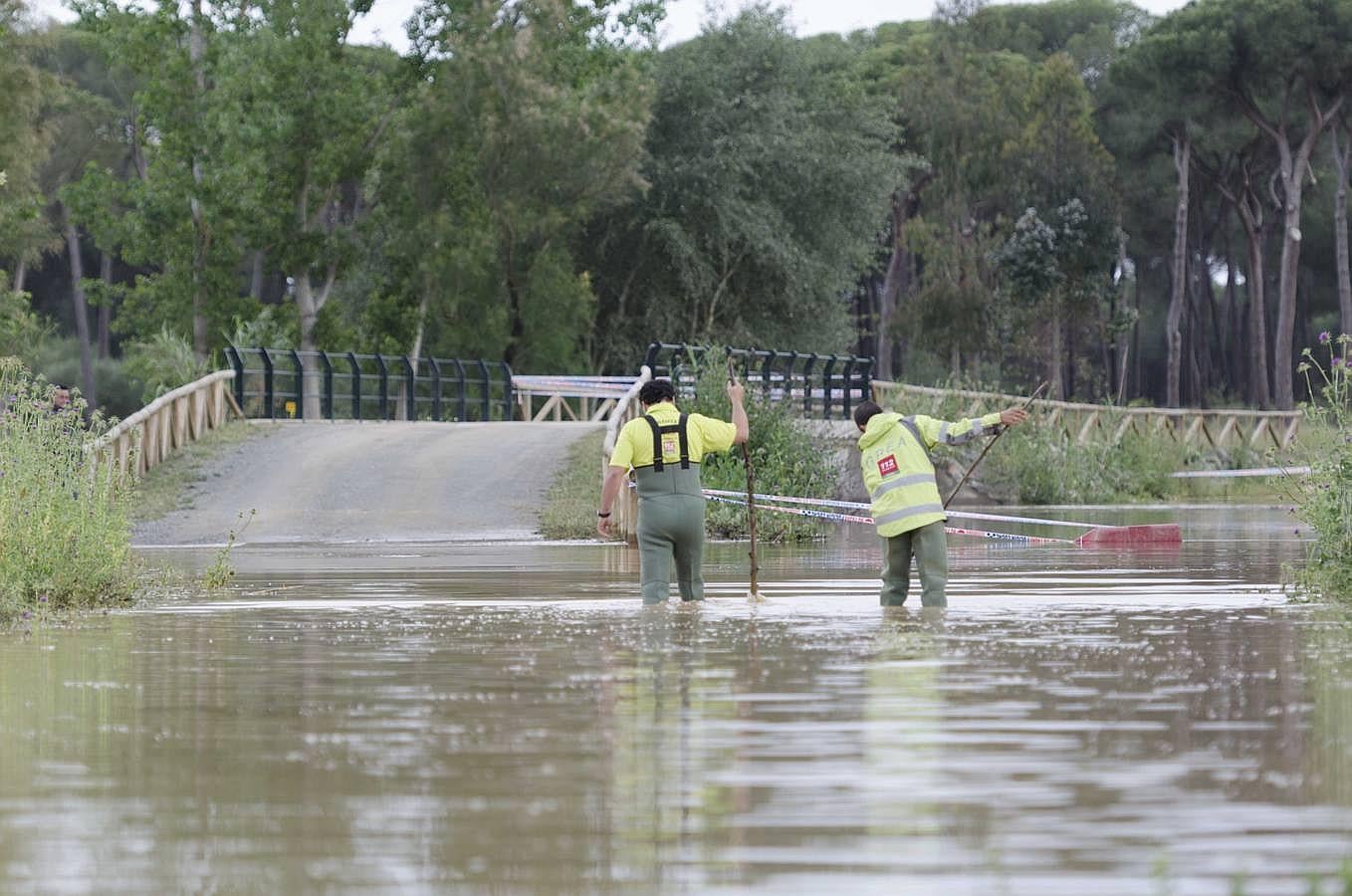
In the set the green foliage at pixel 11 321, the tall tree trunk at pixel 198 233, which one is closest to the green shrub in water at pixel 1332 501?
the green foliage at pixel 11 321

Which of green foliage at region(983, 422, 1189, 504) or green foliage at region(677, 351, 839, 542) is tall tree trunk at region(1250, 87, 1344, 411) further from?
green foliage at region(677, 351, 839, 542)

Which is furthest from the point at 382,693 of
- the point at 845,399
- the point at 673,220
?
the point at 673,220

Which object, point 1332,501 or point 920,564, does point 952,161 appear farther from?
point 920,564

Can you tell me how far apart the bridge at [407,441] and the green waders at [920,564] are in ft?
40.0

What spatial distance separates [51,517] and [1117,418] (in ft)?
123

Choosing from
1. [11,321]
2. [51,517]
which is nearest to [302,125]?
[11,321]

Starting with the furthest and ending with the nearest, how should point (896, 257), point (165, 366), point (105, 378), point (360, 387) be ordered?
point (896, 257), point (105, 378), point (360, 387), point (165, 366)

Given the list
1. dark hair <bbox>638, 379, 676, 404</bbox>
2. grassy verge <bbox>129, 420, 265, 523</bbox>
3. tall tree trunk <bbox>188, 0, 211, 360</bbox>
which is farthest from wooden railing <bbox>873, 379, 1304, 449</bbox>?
dark hair <bbox>638, 379, 676, 404</bbox>

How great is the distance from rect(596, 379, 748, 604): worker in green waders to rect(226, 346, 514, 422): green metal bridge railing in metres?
24.4

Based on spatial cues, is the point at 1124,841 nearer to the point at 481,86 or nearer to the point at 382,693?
the point at 382,693

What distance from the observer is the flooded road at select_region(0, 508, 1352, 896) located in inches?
270

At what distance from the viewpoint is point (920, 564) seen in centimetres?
1728

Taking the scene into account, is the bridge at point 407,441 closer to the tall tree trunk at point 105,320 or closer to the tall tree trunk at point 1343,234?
the tall tree trunk at point 1343,234

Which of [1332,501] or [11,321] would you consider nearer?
[1332,501]
